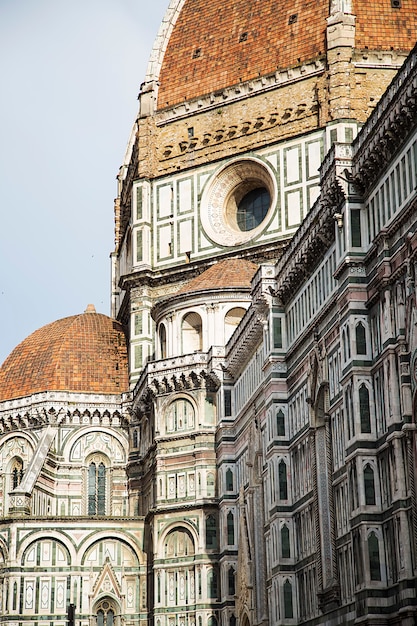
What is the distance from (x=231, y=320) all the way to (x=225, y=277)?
1931 mm

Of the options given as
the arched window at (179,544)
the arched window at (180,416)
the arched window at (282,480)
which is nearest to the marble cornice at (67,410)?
the arched window at (180,416)

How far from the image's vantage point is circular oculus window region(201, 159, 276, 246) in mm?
63938

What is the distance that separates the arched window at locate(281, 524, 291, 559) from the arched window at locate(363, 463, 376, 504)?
31.1 feet

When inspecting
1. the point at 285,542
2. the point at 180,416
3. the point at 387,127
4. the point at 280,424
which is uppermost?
the point at 387,127

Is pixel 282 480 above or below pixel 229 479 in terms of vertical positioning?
below

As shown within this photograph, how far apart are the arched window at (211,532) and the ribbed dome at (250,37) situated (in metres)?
22.5

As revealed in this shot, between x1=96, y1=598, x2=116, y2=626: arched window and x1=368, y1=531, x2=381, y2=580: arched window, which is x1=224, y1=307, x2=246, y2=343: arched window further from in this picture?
x1=368, y1=531, x2=381, y2=580: arched window

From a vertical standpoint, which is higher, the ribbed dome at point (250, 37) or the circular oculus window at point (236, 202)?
the ribbed dome at point (250, 37)

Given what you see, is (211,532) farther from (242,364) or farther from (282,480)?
(282,480)

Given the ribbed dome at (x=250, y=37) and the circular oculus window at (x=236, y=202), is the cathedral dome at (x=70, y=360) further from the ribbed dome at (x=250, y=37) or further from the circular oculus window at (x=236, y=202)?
the ribbed dome at (x=250, y=37)

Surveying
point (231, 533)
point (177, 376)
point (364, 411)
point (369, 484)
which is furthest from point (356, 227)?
point (177, 376)

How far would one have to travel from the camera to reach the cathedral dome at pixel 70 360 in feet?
213

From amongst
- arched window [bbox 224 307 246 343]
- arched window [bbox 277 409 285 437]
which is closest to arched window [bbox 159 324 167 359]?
arched window [bbox 224 307 246 343]

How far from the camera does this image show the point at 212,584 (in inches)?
2162
